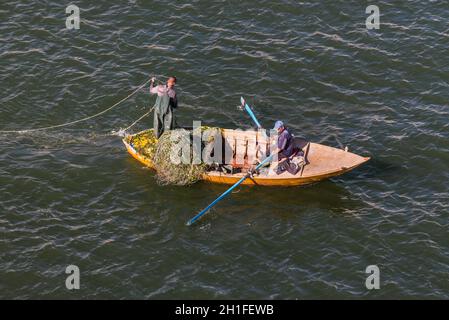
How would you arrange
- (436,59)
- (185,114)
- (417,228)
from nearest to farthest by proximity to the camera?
(417,228) → (185,114) → (436,59)

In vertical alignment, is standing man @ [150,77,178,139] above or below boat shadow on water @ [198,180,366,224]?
above

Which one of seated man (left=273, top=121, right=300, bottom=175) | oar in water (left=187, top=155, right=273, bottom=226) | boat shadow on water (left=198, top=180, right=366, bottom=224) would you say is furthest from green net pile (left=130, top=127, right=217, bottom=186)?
seated man (left=273, top=121, right=300, bottom=175)

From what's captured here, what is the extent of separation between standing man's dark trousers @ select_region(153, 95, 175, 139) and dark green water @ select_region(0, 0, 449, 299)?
188 centimetres

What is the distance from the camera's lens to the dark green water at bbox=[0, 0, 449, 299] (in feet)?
87.7

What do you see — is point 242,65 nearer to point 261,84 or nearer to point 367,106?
point 261,84

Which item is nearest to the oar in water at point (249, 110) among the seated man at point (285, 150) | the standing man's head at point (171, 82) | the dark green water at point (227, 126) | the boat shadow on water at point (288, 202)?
the dark green water at point (227, 126)

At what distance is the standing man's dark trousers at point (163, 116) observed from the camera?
30109 millimetres

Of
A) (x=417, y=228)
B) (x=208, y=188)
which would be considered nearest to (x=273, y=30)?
(x=208, y=188)

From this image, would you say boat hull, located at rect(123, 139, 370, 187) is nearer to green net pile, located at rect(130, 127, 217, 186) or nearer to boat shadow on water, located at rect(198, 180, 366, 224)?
boat shadow on water, located at rect(198, 180, 366, 224)

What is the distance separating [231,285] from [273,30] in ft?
54.1

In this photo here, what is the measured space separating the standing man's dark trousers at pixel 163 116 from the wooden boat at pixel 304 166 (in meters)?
1.30

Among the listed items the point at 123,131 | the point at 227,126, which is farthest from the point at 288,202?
the point at 123,131

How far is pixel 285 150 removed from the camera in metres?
29.6

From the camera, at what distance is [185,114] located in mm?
33812
